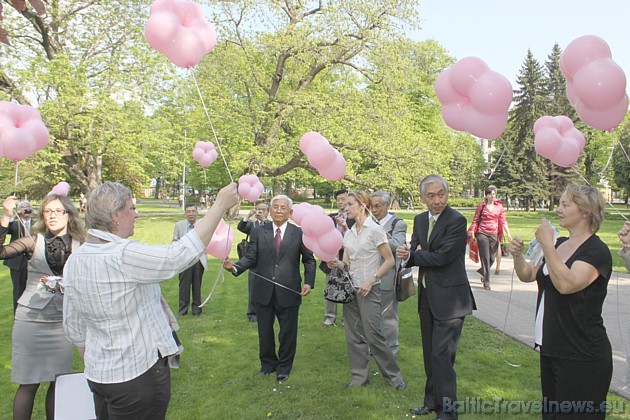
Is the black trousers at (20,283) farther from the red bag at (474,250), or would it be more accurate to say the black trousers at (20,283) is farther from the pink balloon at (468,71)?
the red bag at (474,250)

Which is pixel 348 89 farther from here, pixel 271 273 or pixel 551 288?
pixel 551 288

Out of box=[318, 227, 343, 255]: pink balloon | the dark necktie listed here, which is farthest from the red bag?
box=[318, 227, 343, 255]: pink balloon

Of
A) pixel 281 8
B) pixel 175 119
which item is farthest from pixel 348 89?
pixel 175 119

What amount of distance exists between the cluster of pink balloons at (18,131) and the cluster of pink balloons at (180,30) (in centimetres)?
169

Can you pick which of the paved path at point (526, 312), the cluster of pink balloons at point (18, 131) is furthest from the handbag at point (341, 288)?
the cluster of pink balloons at point (18, 131)

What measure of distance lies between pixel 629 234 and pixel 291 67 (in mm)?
19479

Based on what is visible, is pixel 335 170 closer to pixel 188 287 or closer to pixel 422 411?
A: pixel 422 411

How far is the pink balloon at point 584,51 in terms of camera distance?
10.6 feet

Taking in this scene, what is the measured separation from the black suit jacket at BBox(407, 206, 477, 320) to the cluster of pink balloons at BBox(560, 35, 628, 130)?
4.10 ft

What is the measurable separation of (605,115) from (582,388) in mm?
2032

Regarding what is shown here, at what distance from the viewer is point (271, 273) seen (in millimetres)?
4910

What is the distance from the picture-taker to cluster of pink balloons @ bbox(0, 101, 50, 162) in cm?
393

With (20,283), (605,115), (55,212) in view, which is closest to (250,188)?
(20,283)

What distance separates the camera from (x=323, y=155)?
15.4 feet
